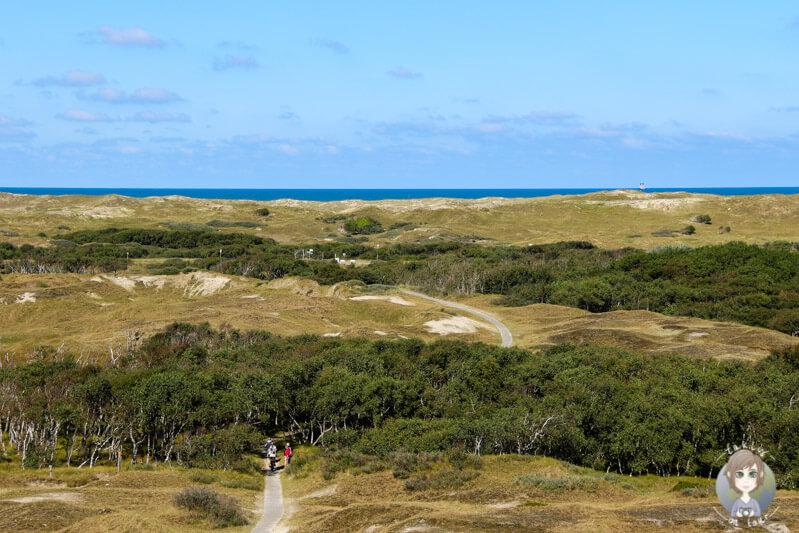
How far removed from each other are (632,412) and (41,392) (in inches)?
1274

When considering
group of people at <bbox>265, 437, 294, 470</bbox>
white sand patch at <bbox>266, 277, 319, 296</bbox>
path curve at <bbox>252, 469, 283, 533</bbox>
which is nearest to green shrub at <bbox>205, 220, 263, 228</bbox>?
white sand patch at <bbox>266, 277, 319, 296</bbox>

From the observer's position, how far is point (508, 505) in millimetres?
24812

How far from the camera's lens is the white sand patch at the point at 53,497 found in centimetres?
2472

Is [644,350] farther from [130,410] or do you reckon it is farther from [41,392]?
[41,392]

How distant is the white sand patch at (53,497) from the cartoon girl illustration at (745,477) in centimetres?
2224

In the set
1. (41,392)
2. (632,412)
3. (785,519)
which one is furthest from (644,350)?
(41,392)

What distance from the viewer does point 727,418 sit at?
3434 cm

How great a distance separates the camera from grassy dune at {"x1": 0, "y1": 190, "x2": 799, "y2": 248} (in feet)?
494

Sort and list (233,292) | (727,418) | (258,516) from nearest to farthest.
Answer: (258,516) < (727,418) < (233,292)

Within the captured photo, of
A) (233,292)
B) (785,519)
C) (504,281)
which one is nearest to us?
(785,519)

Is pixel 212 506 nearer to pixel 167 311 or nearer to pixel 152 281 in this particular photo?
pixel 167 311

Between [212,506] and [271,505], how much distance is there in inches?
152

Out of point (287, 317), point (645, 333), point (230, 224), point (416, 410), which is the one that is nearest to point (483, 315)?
point (645, 333)

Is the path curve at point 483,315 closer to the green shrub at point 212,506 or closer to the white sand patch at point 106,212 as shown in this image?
the green shrub at point 212,506
